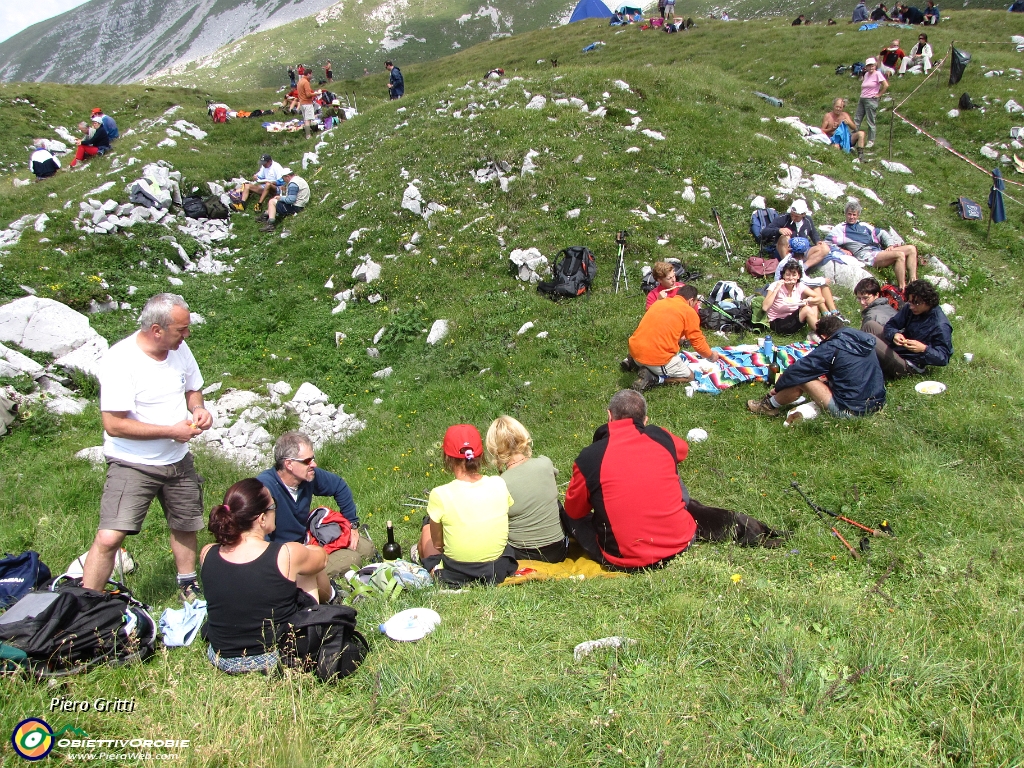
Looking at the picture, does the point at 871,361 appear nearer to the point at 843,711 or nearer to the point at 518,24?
the point at 843,711

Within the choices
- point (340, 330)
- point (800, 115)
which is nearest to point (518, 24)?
point (800, 115)

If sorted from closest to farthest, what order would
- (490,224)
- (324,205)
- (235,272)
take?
(490,224) < (235,272) < (324,205)

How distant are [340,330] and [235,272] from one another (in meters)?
5.25

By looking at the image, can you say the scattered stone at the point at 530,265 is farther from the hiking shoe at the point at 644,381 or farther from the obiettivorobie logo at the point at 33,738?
the obiettivorobie logo at the point at 33,738

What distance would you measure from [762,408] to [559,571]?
171 inches

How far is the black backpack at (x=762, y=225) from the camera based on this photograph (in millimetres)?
12625

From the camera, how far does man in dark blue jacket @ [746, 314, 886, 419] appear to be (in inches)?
287

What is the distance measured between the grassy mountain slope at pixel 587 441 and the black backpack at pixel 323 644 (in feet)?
0.41

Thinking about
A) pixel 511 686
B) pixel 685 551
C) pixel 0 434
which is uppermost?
pixel 0 434

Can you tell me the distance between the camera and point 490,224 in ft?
45.1

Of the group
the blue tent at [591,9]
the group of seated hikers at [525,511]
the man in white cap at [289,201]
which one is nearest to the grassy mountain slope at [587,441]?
the group of seated hikers at [525,511]

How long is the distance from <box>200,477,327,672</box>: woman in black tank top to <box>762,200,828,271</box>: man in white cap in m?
11.6

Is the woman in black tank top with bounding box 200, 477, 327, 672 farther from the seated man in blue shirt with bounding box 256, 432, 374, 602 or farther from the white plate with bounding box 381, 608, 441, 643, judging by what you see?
the seated man in blue shirt with bounding box 256, 432, 374, 602

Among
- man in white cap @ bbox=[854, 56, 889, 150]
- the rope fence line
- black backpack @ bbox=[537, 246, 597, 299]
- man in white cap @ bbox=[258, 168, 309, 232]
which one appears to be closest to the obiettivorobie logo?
black backpack @ bbox=[537, 246, 597, 299]
